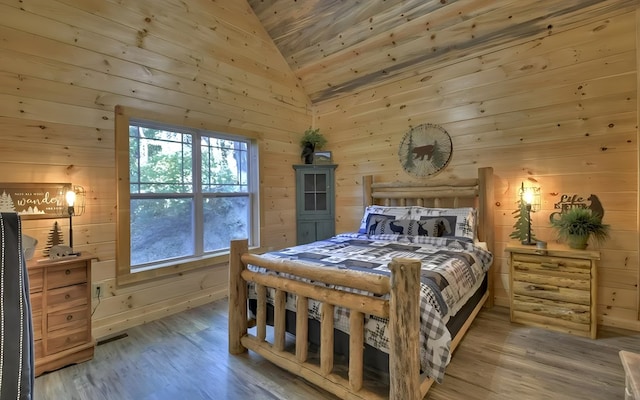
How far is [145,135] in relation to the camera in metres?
3.03

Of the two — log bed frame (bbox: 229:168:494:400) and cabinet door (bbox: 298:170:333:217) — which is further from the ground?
cabinet door (bbox: 298:170:333:217)

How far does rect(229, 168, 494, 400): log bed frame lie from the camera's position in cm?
144

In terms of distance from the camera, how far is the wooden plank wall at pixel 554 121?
2.55 metres

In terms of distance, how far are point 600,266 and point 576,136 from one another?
121 cm

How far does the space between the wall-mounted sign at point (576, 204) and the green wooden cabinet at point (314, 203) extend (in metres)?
2.61

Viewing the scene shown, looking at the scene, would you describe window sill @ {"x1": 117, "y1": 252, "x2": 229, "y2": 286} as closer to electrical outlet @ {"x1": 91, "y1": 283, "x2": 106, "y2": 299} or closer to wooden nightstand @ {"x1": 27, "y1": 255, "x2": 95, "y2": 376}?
electrical outlet @ {"x1": 91, "y1": 283, "x2": 106, "y2": 299}

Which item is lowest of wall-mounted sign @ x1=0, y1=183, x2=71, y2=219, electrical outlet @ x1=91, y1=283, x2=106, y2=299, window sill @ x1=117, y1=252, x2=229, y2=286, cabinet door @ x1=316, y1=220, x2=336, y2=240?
electrical outlet @ x1=91, y1=283, x2=106, y2=299

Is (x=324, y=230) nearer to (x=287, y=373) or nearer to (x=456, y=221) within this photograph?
(x=456, y=221)

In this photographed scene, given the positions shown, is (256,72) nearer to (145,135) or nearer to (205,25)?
(205,25)

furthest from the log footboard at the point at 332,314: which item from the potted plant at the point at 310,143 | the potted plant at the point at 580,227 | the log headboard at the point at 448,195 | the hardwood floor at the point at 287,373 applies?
the potted plant at the point at 310,143

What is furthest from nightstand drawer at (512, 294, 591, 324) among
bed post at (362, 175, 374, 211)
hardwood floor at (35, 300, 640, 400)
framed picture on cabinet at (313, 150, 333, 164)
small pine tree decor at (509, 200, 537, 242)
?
framed picture on cabinet at (313, 150, 333, 164)

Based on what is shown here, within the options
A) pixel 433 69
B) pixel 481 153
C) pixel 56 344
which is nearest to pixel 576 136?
pixel 481 153

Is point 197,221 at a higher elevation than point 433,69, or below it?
below

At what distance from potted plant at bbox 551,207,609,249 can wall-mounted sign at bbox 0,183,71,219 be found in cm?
422
